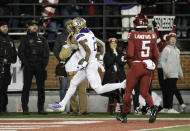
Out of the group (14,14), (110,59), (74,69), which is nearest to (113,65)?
(110,59)

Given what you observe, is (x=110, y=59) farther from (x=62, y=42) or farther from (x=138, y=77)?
(x=138, y=77)

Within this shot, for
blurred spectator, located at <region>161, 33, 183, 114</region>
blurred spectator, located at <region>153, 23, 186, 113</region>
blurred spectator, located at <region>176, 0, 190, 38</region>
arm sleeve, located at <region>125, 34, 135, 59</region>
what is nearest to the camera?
arm sleeve, located at <region>125, 34, 135, 59</region>

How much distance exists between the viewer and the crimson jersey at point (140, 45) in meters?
14.1

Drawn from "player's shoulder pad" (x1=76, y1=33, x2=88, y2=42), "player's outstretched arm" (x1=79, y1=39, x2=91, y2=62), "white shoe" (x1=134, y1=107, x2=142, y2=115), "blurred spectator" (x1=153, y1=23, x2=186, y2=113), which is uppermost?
"player's shoulder pad" (x1=76, y1=33, x2=88, y2=42)

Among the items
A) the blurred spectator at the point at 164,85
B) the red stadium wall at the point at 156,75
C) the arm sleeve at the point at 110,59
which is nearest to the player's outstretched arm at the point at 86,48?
the arm sleeve at the point at 110,59

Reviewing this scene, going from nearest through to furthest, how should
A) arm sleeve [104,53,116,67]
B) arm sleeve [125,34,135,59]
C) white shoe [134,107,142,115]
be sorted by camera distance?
arm sleeve [125,34,135,59]
white shoe [134,107,142,115]
arm sleeve [104,53,116,67]

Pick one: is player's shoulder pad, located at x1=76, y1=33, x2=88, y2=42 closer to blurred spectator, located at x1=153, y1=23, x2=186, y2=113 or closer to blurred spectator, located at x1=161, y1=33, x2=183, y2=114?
blurred spectator, located at x1=161, y1=33, x2=183, y2=114

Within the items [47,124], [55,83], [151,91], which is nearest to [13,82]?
[55,83]

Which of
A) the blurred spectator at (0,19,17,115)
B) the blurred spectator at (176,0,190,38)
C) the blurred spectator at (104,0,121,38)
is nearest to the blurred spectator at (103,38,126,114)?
the blurred spectator at (104,0,121,38)

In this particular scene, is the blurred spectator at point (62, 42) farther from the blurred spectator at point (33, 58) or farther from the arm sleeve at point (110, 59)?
the arm sleeve at point (110, 59)

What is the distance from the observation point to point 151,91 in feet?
62.3

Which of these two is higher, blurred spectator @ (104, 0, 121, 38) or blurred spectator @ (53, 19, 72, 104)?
blurred spectator @ (104, 0, 121, 38)

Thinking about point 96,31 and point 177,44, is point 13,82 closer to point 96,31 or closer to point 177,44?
point 96,31

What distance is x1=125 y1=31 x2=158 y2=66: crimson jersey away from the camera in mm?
14094
